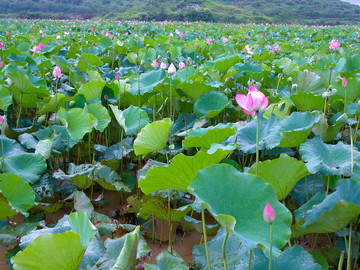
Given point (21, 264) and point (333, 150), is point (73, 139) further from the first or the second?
point (333, 150)

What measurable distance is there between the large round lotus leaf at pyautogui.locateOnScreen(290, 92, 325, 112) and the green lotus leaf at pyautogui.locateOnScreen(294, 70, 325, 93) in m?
0.40

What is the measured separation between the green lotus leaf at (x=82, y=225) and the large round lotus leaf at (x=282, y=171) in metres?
0.49

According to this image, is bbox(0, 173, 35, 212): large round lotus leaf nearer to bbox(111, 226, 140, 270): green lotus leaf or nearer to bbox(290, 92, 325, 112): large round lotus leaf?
bbox(111, 226, 140, 270): green lotus leaf

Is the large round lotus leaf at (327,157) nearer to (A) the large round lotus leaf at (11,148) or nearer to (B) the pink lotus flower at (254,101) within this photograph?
(B) the pink lotus flower at (254,101)

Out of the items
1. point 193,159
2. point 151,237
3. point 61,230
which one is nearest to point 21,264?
point 61,230

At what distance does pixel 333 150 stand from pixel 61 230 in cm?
90

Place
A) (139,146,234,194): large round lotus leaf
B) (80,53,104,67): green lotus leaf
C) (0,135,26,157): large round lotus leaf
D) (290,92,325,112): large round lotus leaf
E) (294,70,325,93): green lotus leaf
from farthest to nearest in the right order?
(80,53,104,67): green lotus leaf < (294,70,325,93): green lotus leaf < (290,92,325,112): large round lotus leaf < (0,135,26,157): large round lotus leaf < (139,146,234,194): large round lotus leaf

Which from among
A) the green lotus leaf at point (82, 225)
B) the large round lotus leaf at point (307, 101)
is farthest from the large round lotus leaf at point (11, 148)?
the large round lotus leaf at point (307, 101)

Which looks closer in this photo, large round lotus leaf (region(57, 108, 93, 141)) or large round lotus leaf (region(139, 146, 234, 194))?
large round lotus leaf (region(139, 146, 234, 194))

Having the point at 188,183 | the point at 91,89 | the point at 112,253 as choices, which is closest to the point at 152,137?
the point at 188,183

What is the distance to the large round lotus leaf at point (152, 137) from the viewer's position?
1139mm

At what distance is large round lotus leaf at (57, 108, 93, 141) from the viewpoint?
58.7 inches

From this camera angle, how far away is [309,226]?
0.81 metres

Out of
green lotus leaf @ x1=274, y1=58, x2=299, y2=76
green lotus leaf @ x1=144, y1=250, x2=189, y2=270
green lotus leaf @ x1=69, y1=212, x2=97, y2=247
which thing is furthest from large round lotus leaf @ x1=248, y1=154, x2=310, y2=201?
green lotus leaf @ x1=274, y1=58, x2=299, y2=76
